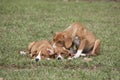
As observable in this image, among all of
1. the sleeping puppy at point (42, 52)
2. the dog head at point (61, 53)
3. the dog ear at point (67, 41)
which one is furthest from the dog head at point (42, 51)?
the dog ear at point (67, 41)

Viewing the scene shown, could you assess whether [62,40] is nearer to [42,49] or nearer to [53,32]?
[42,49]

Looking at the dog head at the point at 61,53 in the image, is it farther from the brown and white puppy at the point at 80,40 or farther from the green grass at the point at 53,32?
the green grass at the point at 53,32

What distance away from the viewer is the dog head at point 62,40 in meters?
10.1

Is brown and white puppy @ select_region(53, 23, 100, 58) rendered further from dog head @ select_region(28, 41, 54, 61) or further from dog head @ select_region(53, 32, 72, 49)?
dog head @ select_region(28, 41, 54, 61)

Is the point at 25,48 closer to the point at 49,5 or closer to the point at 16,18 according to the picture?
the point at 16,18

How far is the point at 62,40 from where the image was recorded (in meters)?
10.1

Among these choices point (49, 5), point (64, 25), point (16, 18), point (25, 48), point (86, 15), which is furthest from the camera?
point (49, 5)

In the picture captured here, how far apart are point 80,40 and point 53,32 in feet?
12.2

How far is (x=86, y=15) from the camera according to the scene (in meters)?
18.4

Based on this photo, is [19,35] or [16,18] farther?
[16,18]

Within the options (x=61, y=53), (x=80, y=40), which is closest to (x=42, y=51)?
(x=61, y=53)

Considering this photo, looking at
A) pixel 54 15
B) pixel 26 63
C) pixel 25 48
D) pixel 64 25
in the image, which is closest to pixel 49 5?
pixel 54 15

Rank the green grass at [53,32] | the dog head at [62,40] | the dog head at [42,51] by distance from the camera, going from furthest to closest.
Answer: the dog head at [62,40]
the dog head at [42,51]
the green grass at [53,32]

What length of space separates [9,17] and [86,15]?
3.45 meters
